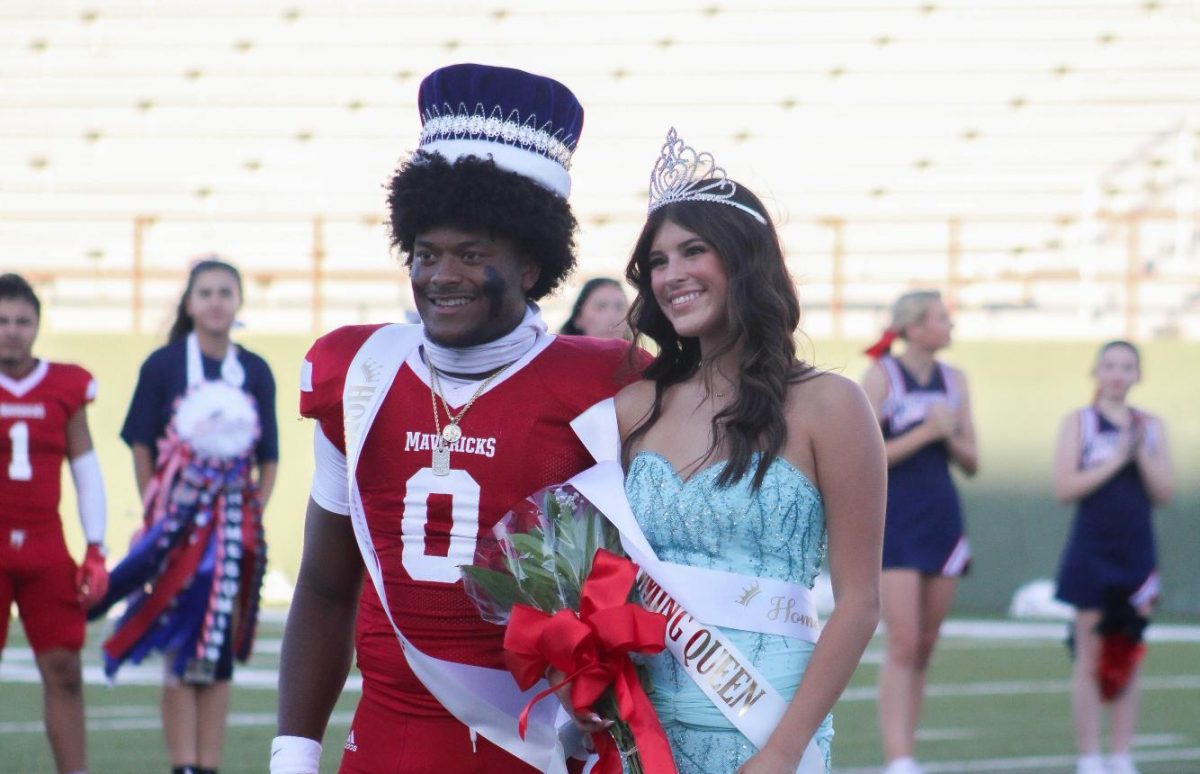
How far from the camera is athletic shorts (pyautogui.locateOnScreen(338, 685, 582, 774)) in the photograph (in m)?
2.88

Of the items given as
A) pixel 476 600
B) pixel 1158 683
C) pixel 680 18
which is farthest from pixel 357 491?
pixel 680 18

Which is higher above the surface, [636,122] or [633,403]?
[636,122]

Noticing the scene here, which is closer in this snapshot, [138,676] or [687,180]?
[687,180]

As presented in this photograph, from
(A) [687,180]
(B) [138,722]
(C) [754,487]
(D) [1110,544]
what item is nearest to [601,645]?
(C) [754,487]

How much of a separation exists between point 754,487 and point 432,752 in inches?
27.1

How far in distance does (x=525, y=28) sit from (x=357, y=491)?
611 inches

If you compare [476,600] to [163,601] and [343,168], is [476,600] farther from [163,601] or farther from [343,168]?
[343,168]

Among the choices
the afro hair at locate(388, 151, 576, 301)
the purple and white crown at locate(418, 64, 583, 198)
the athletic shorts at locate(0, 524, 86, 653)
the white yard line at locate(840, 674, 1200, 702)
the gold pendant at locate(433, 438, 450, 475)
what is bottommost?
the white yard line at locate(840, 674, 1200, 702)

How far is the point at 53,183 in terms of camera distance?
57.4 ft

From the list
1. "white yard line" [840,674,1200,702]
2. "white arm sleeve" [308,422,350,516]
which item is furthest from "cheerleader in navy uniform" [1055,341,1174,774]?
"white arm sleeve" [308,422,350,516]

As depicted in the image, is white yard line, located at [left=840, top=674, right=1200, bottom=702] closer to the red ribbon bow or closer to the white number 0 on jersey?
the white number 0 on jersey

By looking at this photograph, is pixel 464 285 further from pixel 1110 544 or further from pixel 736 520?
pixel 1110 544

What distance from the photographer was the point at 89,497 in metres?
6.02

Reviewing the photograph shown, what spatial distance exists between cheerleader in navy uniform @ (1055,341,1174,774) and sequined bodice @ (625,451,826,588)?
402cm
